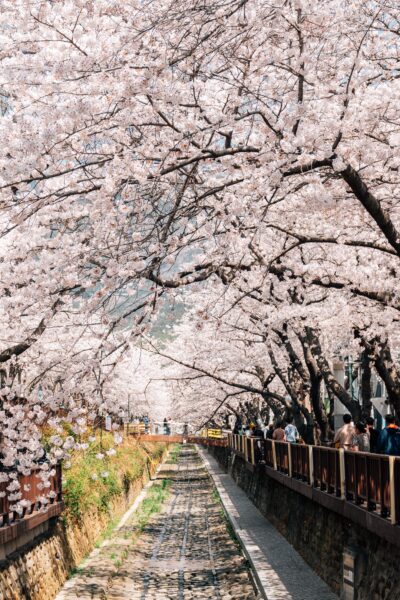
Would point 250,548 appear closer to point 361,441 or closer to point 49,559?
point 361,441

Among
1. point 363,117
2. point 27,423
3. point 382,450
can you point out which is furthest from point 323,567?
point 363,117

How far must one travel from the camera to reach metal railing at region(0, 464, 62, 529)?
534 inches

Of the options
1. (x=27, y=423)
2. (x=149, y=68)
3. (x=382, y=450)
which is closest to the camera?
(x=149, y=68)

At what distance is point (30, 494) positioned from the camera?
643 inches

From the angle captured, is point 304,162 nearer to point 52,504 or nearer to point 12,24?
point 12,24

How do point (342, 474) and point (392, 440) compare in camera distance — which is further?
point (342, 474)

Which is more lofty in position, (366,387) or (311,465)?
(366,387)

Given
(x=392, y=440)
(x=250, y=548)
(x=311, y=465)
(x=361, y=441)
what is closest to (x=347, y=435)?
(x=361, y=441)

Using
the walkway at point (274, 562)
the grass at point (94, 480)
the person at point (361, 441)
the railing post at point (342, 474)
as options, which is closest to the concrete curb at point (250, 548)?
the walkway at point (274, 562)

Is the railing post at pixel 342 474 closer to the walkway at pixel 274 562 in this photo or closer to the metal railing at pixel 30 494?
the walkway at pixel 274 562

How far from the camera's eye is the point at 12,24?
340 inches

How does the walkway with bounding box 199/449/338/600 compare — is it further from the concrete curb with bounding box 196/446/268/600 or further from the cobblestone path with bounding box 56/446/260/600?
the cobblestone path with bounding box 56/446/260/600

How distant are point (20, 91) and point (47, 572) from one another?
444 inches

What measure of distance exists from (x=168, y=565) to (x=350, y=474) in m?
10.2
